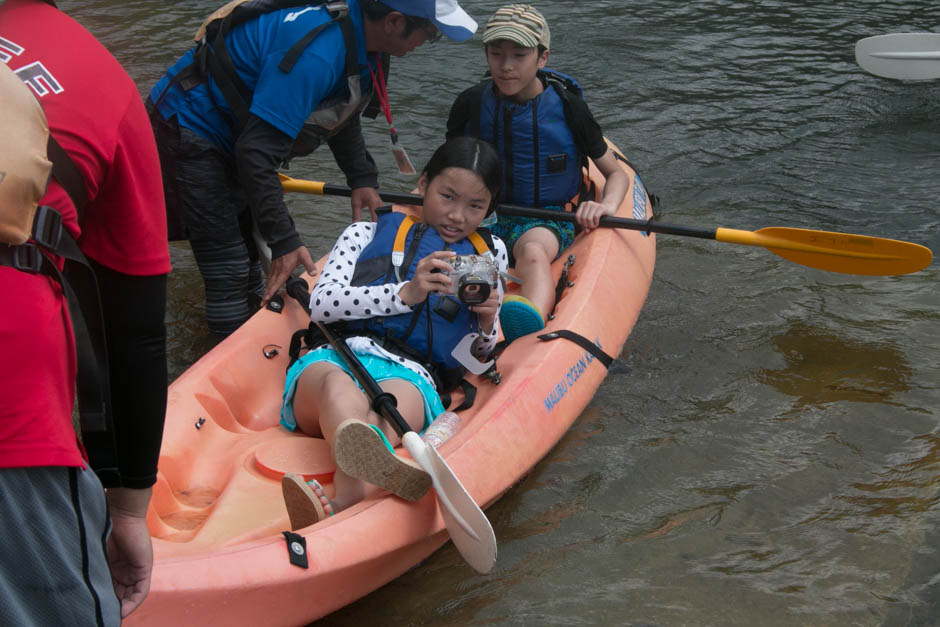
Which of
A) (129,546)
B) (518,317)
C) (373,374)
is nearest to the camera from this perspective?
(129,546)

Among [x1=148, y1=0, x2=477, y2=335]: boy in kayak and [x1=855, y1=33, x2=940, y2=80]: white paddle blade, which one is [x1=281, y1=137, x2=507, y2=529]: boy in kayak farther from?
[x1=855, y1=33, x2=940, y2=80]: white paddle blade

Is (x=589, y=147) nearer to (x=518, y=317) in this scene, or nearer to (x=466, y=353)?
(x=518, y=317)

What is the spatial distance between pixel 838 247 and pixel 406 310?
Result: 230 centimetres

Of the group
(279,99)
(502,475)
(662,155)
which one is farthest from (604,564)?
(662,155)

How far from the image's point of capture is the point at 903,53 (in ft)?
21.9

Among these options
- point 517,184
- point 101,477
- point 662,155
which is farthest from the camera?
point 662,155

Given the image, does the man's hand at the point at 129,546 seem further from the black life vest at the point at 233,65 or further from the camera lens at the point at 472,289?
the black life vest at the point at 233,65

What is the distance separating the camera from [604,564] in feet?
8.84

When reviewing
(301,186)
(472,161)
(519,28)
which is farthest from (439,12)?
(301,186)

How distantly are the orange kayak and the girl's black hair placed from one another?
63cm

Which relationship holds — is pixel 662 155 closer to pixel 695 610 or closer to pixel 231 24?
pixel 231 24

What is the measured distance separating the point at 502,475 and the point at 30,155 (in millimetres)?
2008

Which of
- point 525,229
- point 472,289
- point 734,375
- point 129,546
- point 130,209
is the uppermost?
point 130,209

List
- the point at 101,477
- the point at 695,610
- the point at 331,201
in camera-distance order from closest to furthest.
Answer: the point at 101,477
the point at 695,610
the point at 331,201
